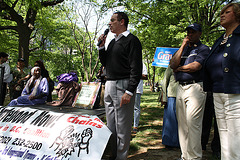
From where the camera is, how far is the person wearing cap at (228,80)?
78.2 inches

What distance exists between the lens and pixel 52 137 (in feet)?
9.64

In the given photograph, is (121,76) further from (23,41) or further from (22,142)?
(23,41)

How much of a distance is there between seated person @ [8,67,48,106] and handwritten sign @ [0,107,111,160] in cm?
136

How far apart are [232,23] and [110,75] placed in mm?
1683

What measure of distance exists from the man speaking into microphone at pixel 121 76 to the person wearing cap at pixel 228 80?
99cm

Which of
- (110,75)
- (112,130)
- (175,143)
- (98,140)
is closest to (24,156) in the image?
(98,140)

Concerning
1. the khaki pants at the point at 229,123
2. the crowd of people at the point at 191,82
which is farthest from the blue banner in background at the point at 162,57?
the khaki pants at the point at 229,123

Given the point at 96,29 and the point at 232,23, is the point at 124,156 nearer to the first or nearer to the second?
the point at 232,23

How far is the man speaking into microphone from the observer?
A: 100.0 inches

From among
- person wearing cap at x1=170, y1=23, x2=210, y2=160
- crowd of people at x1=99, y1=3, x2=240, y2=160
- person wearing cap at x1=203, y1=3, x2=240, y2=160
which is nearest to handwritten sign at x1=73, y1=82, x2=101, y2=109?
crowd of people at x1=99, y1=3, x2=240, y2=160

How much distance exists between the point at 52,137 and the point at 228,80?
2641 millimetres

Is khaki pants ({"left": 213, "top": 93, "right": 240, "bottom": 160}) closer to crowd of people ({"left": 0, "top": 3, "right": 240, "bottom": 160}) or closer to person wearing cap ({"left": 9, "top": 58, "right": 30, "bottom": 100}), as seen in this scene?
crowd of people ({"left": 0, "top": 3, "right": 240, "bottom": 160})

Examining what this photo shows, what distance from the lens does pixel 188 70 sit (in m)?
2.73

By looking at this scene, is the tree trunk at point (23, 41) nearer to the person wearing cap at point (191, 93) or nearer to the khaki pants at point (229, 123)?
the person wearing cap at point (191, 93)
